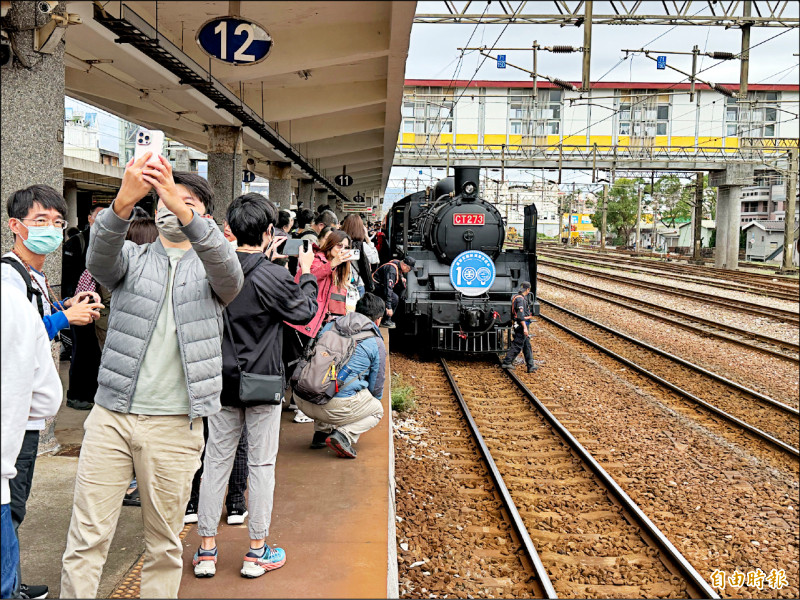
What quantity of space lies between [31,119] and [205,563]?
11.5 ft

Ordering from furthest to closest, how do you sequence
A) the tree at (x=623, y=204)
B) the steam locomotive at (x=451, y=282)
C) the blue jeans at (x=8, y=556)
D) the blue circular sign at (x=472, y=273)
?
the tree at (x=623, y=204), the steam locomotive at (x=451, y=282), the blue circular sign at (x=472, y=273), the blue jeans at (x=8, y=556)

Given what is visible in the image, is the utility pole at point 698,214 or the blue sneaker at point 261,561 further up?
the utility pole at point 698,214

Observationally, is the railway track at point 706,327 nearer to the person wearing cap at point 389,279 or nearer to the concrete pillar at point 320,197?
the person wearing cap at point 389,279

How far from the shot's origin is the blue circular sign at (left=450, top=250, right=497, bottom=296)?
38.8ft

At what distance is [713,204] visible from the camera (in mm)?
59344

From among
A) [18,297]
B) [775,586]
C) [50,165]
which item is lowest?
[775,586]

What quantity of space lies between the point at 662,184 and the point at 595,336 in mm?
47517

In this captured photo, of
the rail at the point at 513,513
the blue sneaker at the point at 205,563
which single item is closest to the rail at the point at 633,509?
the rail at the point at 513,513

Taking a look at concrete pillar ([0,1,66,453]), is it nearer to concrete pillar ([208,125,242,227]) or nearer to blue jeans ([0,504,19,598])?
blue jeans ([0,504,19,598])

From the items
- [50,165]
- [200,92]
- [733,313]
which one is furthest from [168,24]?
[733,313]

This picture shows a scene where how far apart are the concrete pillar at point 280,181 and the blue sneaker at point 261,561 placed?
1591 cm

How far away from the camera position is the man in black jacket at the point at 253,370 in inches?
143

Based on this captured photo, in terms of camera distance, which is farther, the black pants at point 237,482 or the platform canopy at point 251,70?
the platform canopy at point 251,70

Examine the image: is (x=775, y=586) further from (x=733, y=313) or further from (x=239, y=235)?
(x=733, y=313)
